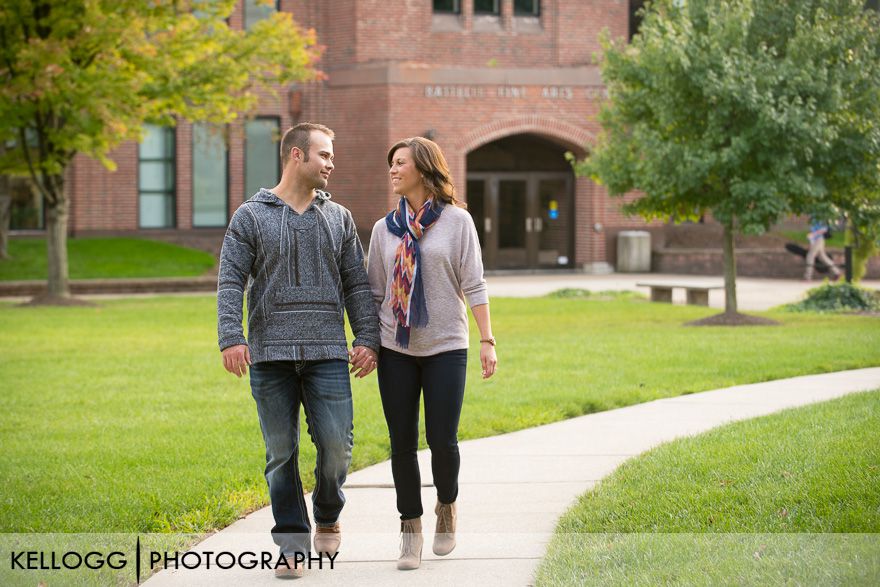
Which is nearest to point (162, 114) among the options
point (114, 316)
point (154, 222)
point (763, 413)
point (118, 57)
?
point (118, 57)

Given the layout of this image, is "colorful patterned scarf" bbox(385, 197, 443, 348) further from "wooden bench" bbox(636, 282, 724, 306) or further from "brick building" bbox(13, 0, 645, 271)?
"brick building" bbox(13, 0, 645, 271)

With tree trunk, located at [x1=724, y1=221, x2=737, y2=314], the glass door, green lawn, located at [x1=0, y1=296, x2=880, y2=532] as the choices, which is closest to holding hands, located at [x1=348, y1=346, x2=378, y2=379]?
→ green lawn, located at [x1=0, y1=296, x2=880, y2=532]

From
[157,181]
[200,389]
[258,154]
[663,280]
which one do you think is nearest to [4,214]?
[157,181]

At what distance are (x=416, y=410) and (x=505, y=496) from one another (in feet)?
5.19

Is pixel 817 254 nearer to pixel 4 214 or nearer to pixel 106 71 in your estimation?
pixel 106 71

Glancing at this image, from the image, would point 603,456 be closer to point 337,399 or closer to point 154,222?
point 337,399

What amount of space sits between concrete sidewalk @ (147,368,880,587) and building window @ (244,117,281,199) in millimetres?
25179

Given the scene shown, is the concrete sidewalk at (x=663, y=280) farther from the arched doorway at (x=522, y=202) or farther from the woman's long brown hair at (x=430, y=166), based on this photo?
the woman's long brown hair at (x=430, y=166)

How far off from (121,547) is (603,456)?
346 centimetres

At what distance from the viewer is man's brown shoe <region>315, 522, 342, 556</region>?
595 centimetres

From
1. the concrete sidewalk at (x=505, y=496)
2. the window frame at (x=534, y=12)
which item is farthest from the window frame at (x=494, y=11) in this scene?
the concrete sidewalk at (x=505, y=496)

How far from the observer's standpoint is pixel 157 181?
34531 mm

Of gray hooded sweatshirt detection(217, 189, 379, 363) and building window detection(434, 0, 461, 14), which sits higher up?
building window detection(434, 0, 461, 14)

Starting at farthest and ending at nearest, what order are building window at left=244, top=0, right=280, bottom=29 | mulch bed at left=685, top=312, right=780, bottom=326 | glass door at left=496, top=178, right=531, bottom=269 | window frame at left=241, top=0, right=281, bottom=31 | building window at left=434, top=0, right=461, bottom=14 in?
glass door at left=496, top=178, right=531, bottom=269 < building window at left=244, top=0, right=280, bottom=29 < window frame at left=241, top=0, right=281, bottom=31 < building window at left=434, top=0, right=461, bottom=14 < mulch bed at left=685, top=312, right=780, bottom=326
